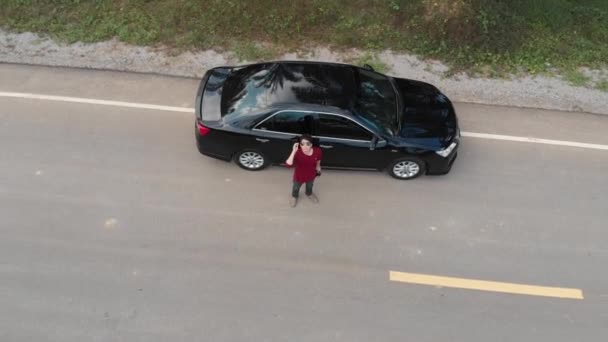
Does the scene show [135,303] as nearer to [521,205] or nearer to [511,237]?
[511,237]

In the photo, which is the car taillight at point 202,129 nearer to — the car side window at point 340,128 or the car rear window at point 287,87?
the car rear window at point 287,87

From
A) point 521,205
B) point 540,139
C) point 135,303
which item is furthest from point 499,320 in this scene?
point 135,303

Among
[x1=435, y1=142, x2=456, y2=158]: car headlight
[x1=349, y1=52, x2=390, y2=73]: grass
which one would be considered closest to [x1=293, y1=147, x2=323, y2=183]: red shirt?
[x1=435, y1=142, x2=456, y2=158]: car headlight

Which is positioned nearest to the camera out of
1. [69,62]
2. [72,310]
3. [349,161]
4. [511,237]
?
[72,310]

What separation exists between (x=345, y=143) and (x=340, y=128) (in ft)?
0.87

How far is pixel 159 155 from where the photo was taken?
27.3ft

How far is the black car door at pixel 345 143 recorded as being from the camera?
7.41 metres

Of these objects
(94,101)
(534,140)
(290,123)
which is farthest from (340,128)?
(94,101)

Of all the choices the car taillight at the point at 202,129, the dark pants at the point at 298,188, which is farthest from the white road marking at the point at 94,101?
the dark pants at the point at 298,188

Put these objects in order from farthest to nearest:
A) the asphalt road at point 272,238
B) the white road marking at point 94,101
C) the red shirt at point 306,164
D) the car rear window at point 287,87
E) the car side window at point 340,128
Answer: the white road marking at point 94,101, the car rear window at point 287,87, the car side window at point 340,128, the red shirt at point 306,164, the asphalt road at point 272,238

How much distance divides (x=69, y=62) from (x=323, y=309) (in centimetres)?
733

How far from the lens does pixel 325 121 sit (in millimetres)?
7402

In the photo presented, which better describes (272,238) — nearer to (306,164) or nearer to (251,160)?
(306,164)

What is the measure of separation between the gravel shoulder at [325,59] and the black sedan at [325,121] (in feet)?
6.15
